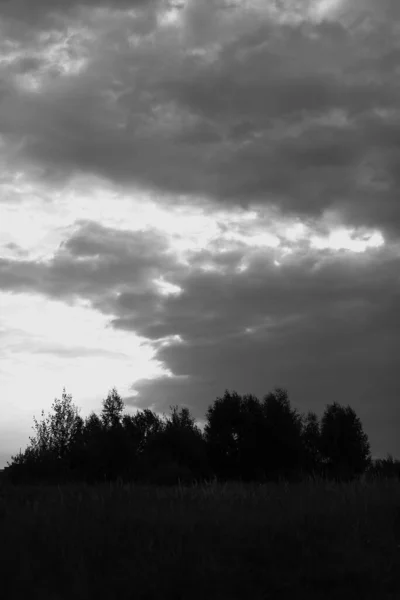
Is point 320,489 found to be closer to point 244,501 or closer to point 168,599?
point 244,501

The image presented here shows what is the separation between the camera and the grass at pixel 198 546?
1251cm

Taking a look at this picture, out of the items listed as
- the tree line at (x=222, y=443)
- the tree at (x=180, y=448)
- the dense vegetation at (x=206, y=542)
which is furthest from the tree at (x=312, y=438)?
the dense vegetation at (x=206, y=542)

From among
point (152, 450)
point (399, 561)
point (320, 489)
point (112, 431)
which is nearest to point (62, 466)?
point (112, 431)

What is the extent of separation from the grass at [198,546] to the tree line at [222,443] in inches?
1683

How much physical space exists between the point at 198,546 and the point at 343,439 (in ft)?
300

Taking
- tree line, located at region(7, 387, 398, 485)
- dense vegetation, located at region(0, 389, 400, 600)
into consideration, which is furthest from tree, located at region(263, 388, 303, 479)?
dense vegetation, located at region(0, 389, 400, 600)

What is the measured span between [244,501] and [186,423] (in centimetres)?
9126

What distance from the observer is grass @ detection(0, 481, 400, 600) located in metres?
12.5

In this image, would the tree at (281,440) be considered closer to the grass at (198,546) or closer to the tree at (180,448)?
the tree at (180,448)

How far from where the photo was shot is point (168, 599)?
39.9ft

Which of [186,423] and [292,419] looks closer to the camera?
[292,419]

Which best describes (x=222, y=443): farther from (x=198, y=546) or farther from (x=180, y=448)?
(x=198, y=546)

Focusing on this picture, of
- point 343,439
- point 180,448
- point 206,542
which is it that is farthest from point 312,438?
point 206,542

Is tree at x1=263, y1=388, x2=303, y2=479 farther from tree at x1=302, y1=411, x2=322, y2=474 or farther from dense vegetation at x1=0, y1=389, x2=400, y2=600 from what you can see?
dense vegetation at x1=0, y1=389, x2=400, y2=600
